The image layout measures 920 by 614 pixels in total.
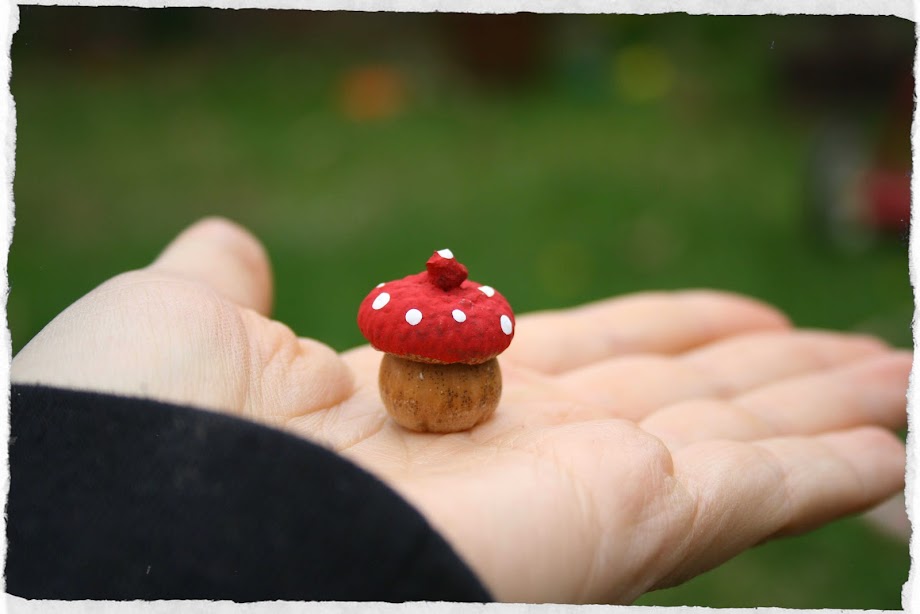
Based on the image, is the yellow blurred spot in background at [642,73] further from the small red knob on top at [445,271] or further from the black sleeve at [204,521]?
the black sleeve at [204,521]

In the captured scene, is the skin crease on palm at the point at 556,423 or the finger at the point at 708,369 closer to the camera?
the skin crease on palm at the point at 556,423

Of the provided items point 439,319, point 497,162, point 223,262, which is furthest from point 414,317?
point 497,162

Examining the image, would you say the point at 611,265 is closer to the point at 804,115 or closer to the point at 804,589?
the point at 804,115

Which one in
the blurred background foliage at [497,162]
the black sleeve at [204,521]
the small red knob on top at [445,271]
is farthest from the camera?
the blurred background foliage at [497,162]

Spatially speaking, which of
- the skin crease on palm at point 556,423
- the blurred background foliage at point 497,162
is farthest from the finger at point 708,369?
the blurred background foliage at point 497,162

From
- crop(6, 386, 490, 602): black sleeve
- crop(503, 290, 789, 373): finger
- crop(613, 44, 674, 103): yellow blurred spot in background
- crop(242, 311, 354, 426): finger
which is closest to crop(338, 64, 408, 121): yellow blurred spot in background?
crop(613, 44, 674, 103): yellow blurred spot in background

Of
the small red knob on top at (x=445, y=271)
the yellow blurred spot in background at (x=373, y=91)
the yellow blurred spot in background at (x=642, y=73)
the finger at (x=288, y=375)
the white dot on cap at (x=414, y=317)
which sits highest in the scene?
the yellow blurred spot in background at (x=642, y=73)

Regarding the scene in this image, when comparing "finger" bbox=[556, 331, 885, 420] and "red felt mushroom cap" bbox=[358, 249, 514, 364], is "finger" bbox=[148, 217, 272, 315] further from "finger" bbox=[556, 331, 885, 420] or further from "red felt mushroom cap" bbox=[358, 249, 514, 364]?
"finger" bbox=[556, 331, 885, 420]

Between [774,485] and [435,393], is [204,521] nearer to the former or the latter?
[435,393]

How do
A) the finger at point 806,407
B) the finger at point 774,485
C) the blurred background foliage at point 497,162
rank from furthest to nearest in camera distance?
1. the blurred background foliage at point 497,162
2. the finger at point 806,407
3. the finger at point 774,485
